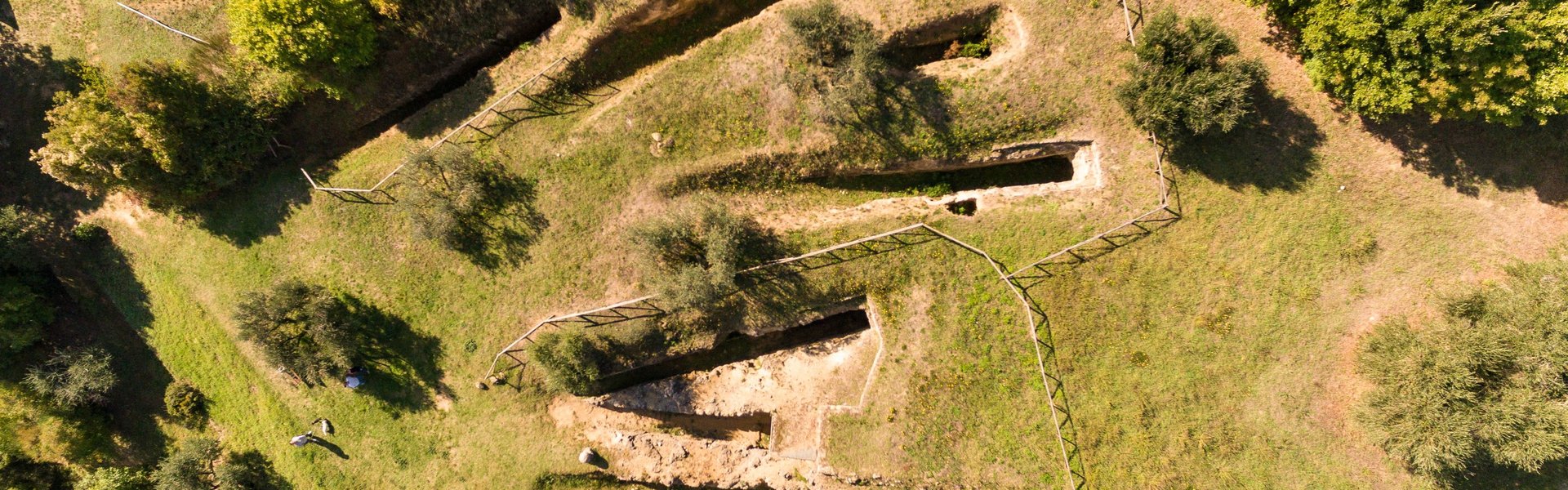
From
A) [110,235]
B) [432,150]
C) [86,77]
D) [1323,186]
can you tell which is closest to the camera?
[1323,186]

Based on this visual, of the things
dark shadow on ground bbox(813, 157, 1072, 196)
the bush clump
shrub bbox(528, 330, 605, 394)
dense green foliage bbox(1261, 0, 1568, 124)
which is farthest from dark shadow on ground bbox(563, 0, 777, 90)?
dense green foliage bbox(1261, 0, 1568, 124)

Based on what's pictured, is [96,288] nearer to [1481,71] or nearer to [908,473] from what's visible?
[908,473]

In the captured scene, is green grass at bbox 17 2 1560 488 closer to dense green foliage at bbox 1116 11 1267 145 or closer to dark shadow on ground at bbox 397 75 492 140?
dark shadow on ground at bbox 397 75 492 140

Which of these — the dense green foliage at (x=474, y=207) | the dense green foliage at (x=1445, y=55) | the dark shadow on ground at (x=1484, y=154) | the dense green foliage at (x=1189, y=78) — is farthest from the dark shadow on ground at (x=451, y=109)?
the dark shadow on ground at (x=1484, y=154)

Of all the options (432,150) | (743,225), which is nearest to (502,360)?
(432,150)

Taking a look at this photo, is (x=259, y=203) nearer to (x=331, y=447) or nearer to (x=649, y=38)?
(x=331, y=447)

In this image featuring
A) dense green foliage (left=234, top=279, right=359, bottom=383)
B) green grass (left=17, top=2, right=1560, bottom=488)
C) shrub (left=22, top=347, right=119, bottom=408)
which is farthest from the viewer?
shrub (left=22, top=347, right=119, bottom=408)
